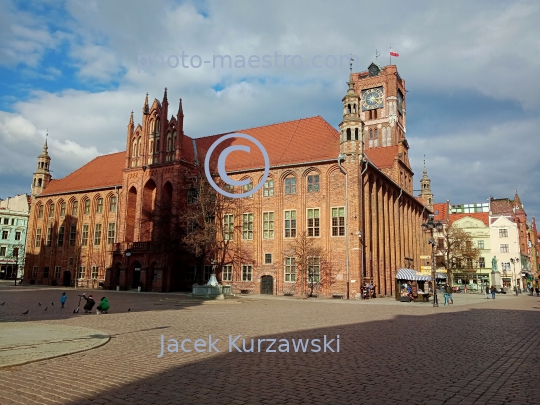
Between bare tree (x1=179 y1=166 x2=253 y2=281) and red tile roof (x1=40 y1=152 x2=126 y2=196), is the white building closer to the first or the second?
bare tree (x1=179 y1=166 x2=253 y2=281)

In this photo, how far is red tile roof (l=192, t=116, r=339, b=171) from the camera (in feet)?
141

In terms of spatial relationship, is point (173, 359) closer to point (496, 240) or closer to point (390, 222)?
point (390, 222)

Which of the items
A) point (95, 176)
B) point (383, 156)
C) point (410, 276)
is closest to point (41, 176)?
point (95, 176)

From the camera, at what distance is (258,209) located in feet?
146

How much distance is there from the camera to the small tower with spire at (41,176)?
211 ft

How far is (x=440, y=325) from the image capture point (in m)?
18.3

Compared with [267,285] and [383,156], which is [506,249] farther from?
[267,285]

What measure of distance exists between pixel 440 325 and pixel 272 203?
88.4 feet

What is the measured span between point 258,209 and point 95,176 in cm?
2755

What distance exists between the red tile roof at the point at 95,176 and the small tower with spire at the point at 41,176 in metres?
0.89

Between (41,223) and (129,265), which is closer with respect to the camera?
(129,265)

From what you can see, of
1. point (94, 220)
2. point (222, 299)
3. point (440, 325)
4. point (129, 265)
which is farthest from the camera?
point (94, 220)

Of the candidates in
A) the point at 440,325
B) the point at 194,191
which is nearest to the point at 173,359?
the point at 440,325

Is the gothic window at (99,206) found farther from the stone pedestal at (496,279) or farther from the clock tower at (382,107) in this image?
the stone pedestal at (496,279)
